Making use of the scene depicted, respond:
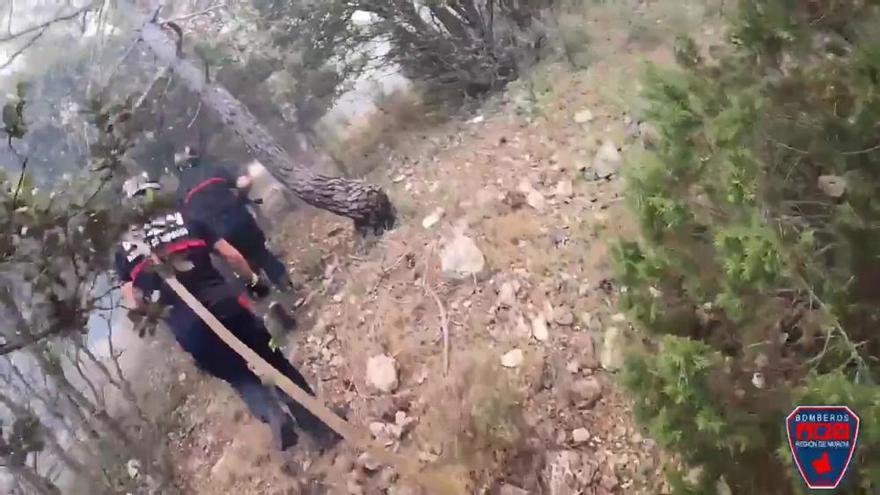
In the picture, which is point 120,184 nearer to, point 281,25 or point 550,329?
point 281,25

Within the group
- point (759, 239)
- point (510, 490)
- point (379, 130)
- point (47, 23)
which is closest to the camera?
point (759, 239)

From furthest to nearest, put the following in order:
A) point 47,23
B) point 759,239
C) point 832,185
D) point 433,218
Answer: point 433,218, point 47,23, point 832,185, point 759,239

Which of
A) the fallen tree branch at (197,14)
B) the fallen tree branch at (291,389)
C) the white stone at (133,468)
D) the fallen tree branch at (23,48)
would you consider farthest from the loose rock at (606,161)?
the fallen tree branch at (23,48)

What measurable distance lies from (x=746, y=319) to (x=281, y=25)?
1510mm

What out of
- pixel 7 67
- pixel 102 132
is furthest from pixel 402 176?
pixel 7 67

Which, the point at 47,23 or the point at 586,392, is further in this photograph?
the point at 47,23

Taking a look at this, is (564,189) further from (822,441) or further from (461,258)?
(822,441)

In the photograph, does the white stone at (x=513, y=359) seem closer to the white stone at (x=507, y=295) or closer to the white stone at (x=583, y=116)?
the white stone at (x=507, y=295)

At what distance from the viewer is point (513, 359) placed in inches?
67.9

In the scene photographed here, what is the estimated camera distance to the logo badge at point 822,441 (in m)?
1.09

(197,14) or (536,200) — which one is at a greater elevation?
(197,14)

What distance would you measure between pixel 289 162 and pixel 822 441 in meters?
1.36

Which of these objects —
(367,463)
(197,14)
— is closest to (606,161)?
(367,463)

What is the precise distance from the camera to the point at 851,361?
1.18m
